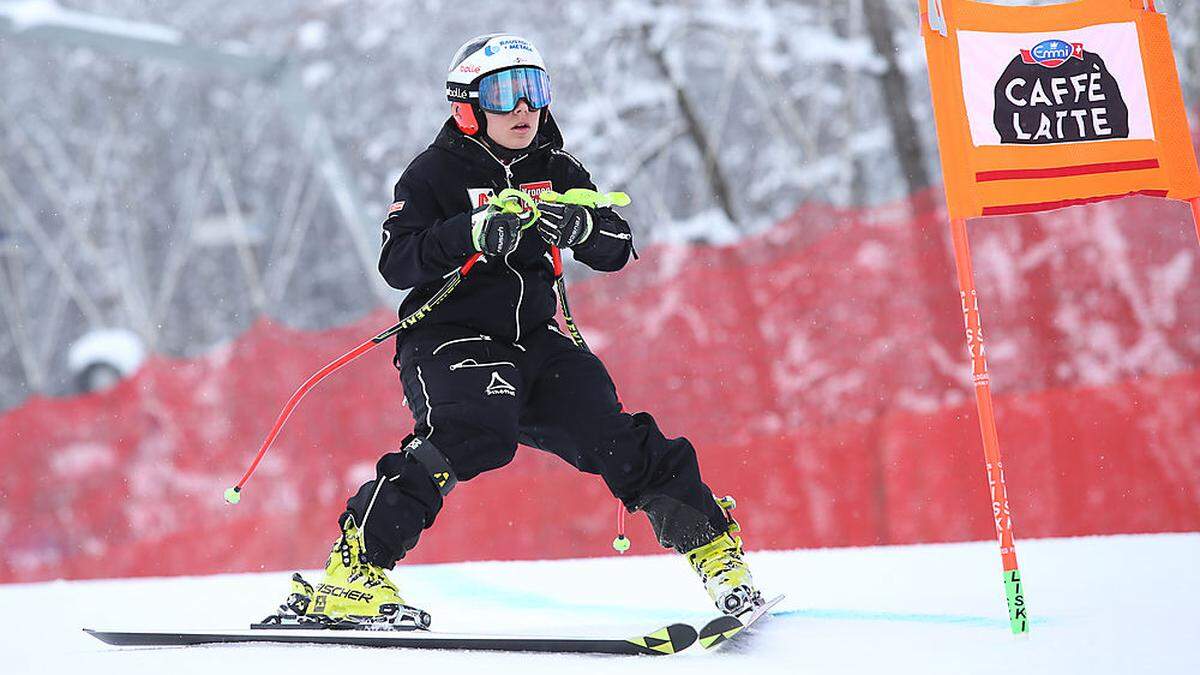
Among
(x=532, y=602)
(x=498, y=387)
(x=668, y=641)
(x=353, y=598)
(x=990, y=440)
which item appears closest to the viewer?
(x=668, y=641)

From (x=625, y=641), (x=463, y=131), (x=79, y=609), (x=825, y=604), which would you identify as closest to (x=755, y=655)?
(x=625, y=641)

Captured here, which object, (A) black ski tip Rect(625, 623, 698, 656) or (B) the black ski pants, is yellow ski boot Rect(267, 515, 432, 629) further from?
(A) black ski tip Rect(625, 623, 698, 656)

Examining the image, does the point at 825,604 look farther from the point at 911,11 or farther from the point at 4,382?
the point at 4,382

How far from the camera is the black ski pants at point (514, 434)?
224 cm

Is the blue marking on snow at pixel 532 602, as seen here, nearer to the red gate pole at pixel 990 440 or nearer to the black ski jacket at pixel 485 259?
the red gate pole at pixel 990 440

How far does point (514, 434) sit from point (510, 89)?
0.69 meters

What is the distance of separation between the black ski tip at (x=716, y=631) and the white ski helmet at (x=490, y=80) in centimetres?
109

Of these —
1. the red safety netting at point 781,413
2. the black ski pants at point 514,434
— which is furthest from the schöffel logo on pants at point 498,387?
the red safety netting at point 781,413

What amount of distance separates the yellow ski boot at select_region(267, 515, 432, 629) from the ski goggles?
87 centimetres

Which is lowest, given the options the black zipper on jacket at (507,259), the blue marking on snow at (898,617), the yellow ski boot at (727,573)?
the blue marking on snow at (898,617)

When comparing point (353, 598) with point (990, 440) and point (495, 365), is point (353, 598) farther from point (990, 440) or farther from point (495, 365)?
point (990, 440)

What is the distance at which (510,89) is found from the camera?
2.40 meters

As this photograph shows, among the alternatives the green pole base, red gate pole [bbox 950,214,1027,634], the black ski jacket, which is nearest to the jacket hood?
the black ski jacket

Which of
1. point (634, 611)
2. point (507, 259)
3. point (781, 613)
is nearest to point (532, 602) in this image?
point (634, 611)
